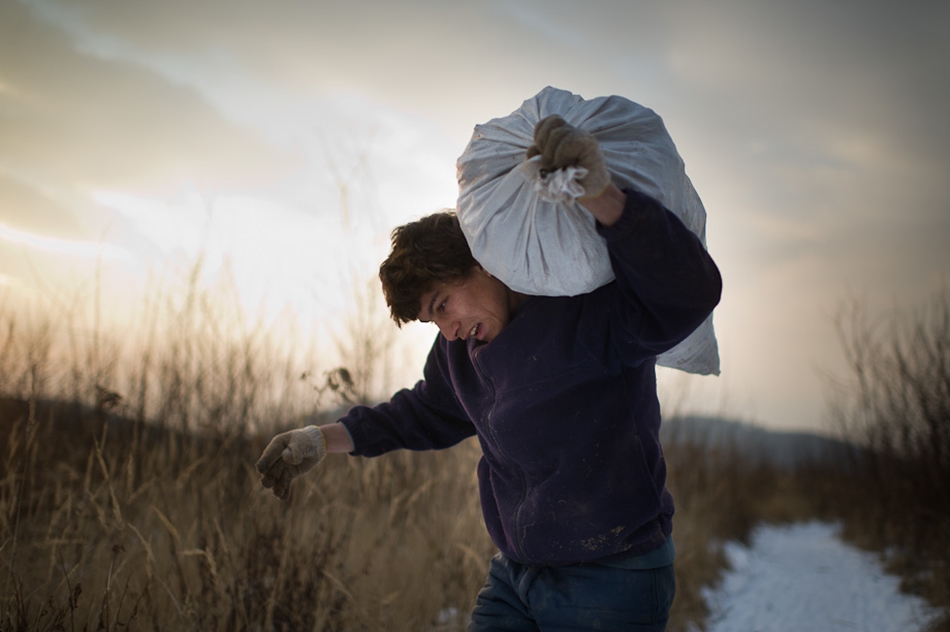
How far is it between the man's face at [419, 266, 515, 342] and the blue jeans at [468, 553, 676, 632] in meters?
0.61

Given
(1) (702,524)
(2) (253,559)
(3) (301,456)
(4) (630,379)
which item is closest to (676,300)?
(4) (630,379)

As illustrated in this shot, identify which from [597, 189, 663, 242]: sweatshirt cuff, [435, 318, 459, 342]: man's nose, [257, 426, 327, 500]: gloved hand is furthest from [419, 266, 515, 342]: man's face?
[257, 426, 327, 500]: gloved hand

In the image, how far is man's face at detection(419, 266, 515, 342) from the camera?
4.96ft

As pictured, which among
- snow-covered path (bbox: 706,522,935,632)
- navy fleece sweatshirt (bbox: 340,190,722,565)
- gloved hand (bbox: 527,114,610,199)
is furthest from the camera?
snow-covered path (bbox: 706,522,935,632)

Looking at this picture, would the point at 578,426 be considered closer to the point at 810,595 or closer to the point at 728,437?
the point at 810,595

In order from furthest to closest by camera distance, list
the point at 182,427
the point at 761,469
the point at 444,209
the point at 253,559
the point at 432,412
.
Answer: the point at 761,469 → the point at 182,427 → the point at 253,559 → the point at 432,412 → the point at 444,209

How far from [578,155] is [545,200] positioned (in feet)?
0.53

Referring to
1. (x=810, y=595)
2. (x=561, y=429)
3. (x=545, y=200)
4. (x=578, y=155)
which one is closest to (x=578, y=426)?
(x=561, y=429)

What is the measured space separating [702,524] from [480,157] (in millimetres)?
6158

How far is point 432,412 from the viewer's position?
6.29 ft

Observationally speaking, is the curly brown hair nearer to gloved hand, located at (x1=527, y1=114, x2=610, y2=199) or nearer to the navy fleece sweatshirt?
the navy fleece sweatshirt

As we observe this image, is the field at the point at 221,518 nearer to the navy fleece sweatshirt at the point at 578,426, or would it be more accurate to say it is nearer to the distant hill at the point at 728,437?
the navy fleece sweatshirt at the point at 578,426

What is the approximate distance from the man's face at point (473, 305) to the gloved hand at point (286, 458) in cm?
59

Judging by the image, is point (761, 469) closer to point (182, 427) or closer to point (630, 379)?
point (182, 427)
